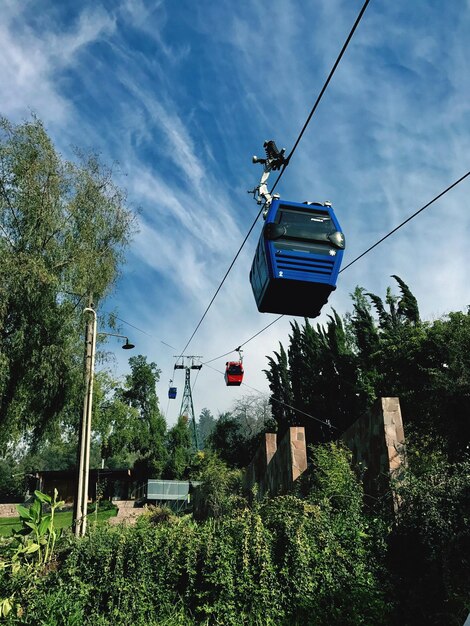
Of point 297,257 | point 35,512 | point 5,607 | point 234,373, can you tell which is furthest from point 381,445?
point 234,373

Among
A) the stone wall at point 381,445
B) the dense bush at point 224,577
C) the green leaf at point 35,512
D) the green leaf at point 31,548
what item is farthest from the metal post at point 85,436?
the stone wall at point 381,445

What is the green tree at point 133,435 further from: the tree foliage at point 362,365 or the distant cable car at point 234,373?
the distant cable car at point 234,373

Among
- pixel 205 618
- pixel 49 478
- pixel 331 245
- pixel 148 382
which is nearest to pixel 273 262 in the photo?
pixel 331 245

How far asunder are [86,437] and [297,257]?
6888mm

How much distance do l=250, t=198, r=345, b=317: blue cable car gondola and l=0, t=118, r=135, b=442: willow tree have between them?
6.25m

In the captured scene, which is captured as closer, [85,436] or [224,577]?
[224,577]

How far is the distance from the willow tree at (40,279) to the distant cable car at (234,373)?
11.1 meters

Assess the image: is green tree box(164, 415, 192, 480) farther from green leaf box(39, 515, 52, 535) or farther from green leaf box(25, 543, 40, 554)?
green leaf box(25, 543, 40, 554)

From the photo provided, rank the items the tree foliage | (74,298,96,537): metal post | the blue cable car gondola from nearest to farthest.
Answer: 1. the blue cable car gondola
2. (74,298,96,537): metal post
3. the tree foliage

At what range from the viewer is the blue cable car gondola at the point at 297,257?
23.6 ft

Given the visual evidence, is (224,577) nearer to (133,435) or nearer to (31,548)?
(31,548)

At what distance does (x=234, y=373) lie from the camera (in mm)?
23750

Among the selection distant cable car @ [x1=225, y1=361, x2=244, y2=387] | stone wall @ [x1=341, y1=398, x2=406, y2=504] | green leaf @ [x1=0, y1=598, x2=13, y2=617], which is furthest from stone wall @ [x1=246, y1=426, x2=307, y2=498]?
distant cable car @ [x1=225, y1=361, x2=244, y2=387]

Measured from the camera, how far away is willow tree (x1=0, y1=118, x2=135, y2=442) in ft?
37.6
